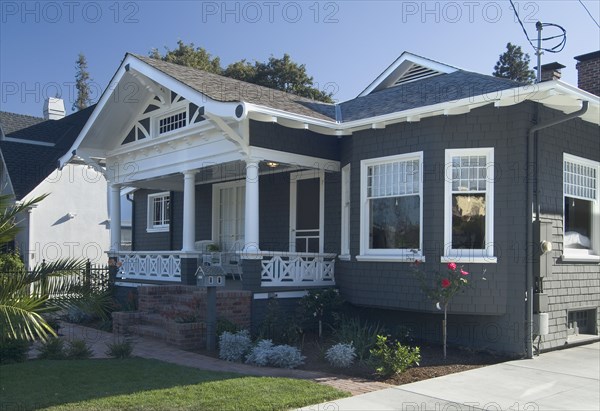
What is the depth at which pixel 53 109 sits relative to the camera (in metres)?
29.2

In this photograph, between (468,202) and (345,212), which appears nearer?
(468,202)

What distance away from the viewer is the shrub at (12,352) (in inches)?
358

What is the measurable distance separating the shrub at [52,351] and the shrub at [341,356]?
4.27 m

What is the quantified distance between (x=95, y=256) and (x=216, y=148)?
14920mm

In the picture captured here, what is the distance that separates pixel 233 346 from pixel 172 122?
6.70 meters

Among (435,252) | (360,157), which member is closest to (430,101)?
(360,157)

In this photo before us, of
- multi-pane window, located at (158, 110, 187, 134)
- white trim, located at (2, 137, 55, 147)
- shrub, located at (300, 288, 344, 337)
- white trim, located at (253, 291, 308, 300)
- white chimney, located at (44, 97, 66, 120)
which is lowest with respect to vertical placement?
shrub, located at (300, 288, 344, 337)

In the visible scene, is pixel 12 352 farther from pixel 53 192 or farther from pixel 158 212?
pixel 53 192

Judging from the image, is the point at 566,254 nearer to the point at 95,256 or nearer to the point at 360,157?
the point at 360,157

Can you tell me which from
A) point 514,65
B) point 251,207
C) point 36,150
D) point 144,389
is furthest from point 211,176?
point 514,65

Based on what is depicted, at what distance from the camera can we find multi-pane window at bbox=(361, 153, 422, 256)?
1088cm

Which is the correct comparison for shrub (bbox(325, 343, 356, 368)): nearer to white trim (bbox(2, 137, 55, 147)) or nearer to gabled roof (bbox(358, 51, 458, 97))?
gabled roof (bbox(358, 51, 458, 97))

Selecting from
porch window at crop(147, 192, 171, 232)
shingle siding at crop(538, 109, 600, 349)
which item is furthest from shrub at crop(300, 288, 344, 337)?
porch window at crop(147, 192, 171, 232)

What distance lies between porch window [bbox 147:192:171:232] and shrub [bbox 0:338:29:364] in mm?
10111
